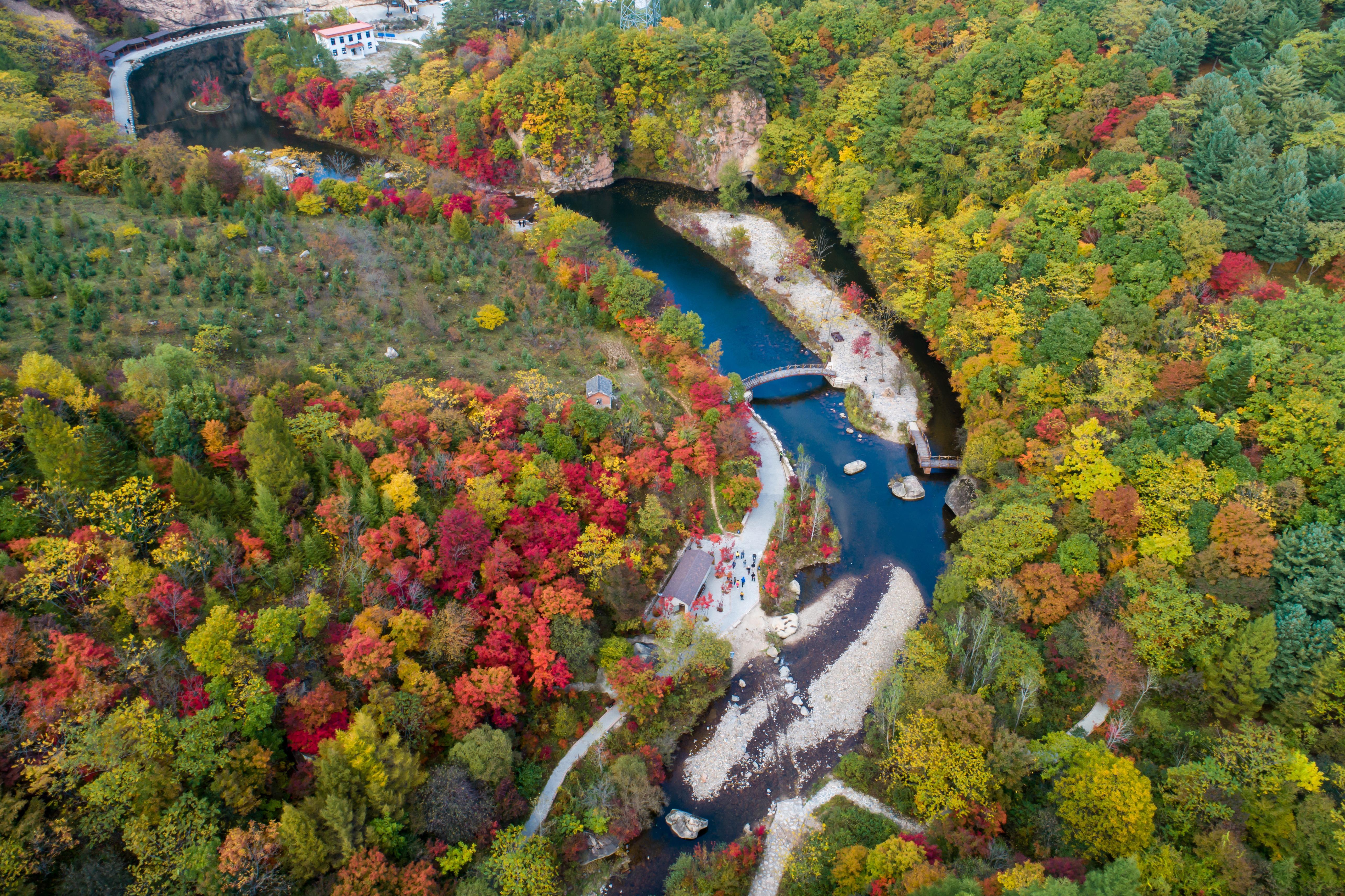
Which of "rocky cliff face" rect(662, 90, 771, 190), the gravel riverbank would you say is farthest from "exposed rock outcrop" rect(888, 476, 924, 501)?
"rocky cliff face" rect(662, 90, 771, 190)

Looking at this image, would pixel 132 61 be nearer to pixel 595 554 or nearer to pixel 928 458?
pixel 595 554

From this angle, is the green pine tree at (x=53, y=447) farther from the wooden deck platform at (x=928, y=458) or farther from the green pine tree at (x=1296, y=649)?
the green pine tree at (x=1296, y=649)

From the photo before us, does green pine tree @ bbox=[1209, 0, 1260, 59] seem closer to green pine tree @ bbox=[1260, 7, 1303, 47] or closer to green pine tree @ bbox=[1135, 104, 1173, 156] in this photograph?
green pine tree @ bbox=[1260, 7, 1303, 47]

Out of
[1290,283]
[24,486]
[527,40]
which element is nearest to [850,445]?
[1290,283]

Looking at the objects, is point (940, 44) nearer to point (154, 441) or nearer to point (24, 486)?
point (154, 441)

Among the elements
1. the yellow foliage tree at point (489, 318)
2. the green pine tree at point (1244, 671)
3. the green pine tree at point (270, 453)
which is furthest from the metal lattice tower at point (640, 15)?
the green pine tree at point (1244, 671)

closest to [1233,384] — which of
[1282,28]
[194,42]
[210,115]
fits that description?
[1282,28]
